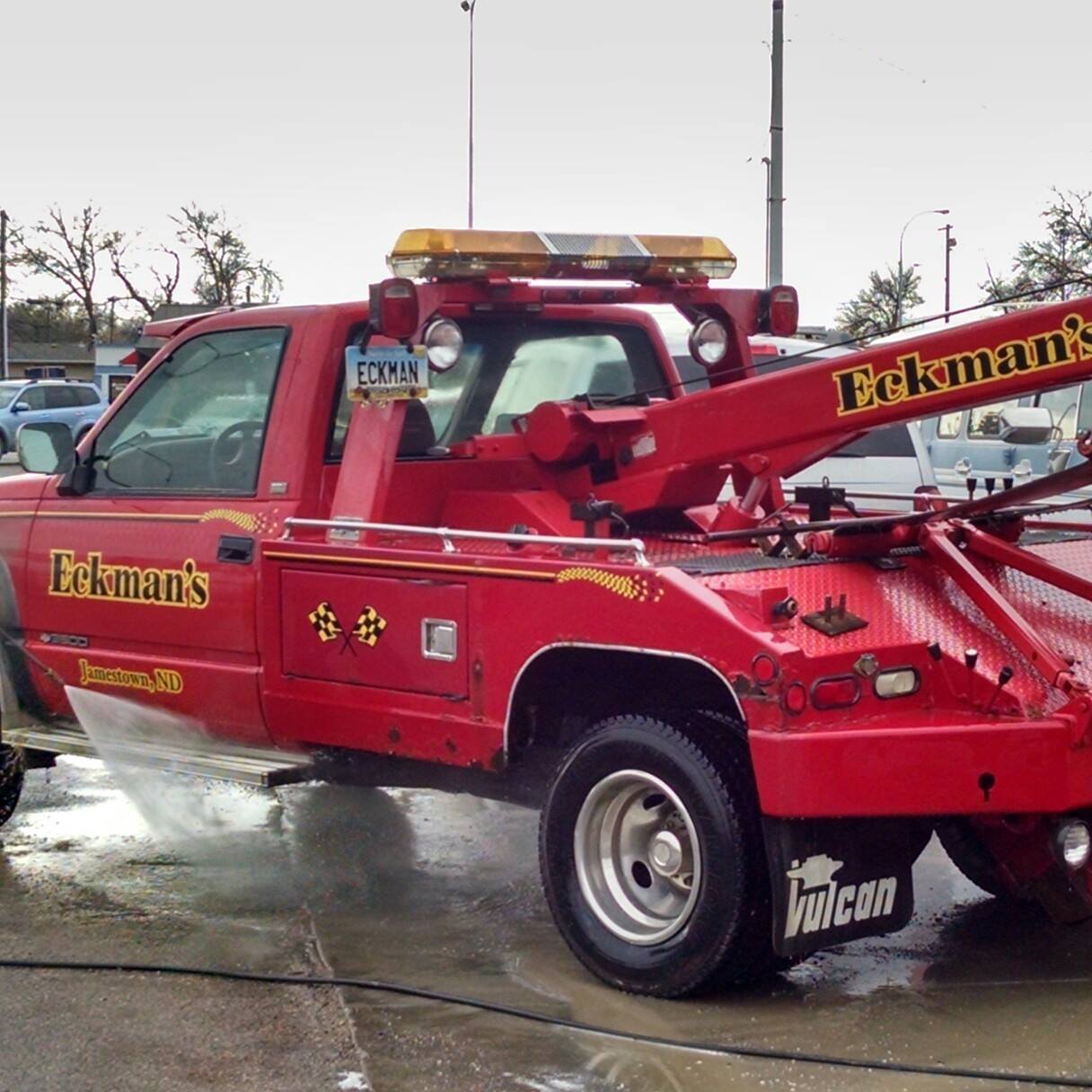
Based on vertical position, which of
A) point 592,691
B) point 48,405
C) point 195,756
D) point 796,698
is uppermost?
point 48,405

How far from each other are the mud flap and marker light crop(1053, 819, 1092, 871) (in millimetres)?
406

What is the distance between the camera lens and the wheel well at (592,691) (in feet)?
16.0

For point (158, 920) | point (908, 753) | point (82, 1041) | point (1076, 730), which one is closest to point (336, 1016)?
point (82, 1041)

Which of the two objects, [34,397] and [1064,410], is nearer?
[1064,410]

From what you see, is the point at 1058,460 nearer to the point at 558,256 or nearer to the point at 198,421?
the point at 558,256

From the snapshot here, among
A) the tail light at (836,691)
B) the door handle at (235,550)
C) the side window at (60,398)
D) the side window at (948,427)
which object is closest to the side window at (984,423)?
the side window at (948,427)

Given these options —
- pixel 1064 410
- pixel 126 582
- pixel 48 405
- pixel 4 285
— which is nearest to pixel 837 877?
pixel 126 582

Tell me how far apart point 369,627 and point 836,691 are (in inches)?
64.4

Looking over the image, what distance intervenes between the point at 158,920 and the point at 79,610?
1311 millimetres

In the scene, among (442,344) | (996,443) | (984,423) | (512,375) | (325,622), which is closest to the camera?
(325,622)

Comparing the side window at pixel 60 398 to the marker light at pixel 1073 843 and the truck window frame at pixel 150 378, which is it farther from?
the marker light at pixel 1073 843

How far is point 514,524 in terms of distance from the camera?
5797mm

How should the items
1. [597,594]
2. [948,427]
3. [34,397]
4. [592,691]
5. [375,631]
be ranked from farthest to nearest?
[34,397] < [948,427] < [375,631] < [592,691] < [597,594]

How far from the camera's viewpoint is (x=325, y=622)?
18.3ft
